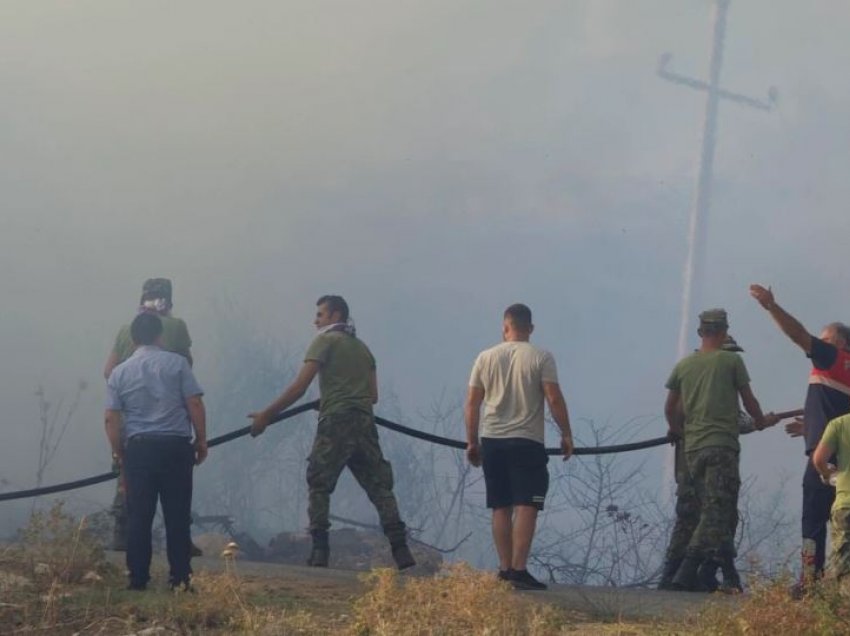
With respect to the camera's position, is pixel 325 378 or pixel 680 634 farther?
pixel 325 378

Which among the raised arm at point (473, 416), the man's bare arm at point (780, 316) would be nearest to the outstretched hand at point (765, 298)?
the man's bare arm at point (780, 316)

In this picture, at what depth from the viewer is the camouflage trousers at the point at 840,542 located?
7.52 meters

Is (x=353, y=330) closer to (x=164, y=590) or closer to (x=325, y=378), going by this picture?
(x=325, y=378)

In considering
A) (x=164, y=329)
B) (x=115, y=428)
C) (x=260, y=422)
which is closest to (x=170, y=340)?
(x=164, y=329)

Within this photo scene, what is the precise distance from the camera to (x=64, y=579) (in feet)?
27.1

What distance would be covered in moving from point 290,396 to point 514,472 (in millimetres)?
1700

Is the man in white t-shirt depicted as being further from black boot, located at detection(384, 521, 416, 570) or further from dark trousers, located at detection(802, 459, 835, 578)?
dark trousers, located at detection(802, 459, 835, 578)

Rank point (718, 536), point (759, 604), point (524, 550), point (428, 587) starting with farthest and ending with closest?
point (718, 536) < point (524, 550) < point (428, 587) < point (759, 604)

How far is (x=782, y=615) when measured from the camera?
20.7ft

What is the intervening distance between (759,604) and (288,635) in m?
1.96

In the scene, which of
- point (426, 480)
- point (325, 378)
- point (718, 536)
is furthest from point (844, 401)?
point (426, 480)

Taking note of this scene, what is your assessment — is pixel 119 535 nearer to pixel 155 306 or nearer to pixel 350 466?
pixel 155 306

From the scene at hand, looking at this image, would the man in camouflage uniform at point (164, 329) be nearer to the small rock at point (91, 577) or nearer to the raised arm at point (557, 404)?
the small rock at point (91, 577)

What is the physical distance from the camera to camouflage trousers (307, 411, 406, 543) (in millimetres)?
10211
